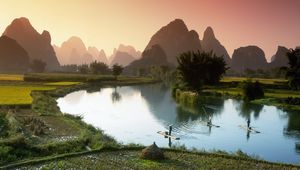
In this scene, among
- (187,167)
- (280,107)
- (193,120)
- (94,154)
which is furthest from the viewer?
(280,107)

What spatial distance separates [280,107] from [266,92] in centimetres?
1476

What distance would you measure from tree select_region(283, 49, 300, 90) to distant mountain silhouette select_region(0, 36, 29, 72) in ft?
463

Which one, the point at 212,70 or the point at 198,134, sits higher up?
the point at 212,70

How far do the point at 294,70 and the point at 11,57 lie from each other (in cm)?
14849

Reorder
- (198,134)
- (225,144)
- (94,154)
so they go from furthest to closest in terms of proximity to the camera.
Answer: (198,134)
(225,144)
(94,154)

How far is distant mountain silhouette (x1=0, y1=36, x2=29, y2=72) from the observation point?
172875mm

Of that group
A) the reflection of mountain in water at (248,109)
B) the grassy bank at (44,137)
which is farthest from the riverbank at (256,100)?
the grassy bank at (44,137)

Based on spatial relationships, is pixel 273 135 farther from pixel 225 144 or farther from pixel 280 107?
pixel 280 107

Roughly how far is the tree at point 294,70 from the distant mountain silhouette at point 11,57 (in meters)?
141

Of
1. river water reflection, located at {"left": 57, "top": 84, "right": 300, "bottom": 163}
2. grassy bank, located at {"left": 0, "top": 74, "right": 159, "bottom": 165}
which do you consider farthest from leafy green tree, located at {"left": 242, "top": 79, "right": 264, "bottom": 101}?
grassy bank, located at {"left": 0, "top": 74, "right": 159, "bottom": 165}

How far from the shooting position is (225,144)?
23.6 meters

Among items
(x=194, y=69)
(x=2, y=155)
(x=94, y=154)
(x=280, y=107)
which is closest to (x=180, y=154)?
(x=94, y=154)

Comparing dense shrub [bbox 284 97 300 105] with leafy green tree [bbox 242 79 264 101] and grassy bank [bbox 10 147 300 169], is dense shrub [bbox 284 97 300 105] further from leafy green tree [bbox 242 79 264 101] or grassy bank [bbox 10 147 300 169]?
grassy bank [bbox 10 147 300 169]

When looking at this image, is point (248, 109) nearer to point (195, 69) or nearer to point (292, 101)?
point (292, 101)
